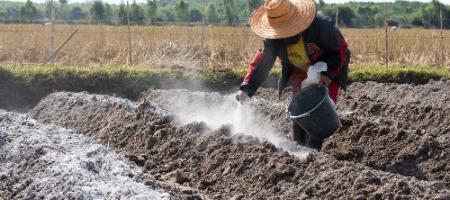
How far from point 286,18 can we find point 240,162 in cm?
113

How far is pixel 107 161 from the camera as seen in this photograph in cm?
534

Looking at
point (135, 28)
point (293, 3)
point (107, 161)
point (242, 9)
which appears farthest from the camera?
point (242, 9)

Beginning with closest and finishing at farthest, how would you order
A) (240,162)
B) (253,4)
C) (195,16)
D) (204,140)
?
1. (240,162)
2. (204,140)
3. (253,4)
4. (195,16)

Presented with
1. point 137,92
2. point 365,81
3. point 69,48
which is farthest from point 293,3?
point 69,48

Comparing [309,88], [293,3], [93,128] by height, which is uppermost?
[293,3]

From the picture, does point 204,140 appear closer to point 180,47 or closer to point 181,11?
point 180,47

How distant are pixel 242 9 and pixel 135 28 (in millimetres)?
4291

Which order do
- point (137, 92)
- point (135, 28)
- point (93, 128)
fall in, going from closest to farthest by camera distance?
point (93, 128), point (137, 92), point (135, 28)

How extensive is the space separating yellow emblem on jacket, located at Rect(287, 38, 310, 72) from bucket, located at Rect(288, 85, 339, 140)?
0.28 m

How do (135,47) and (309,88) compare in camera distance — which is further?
(135,47)

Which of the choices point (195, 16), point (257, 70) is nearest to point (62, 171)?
point (257, 70)

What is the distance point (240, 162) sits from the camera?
539cm

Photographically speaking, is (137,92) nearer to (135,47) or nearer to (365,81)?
(365,81)

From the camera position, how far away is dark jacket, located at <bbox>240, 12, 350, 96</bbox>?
18.5 feet
